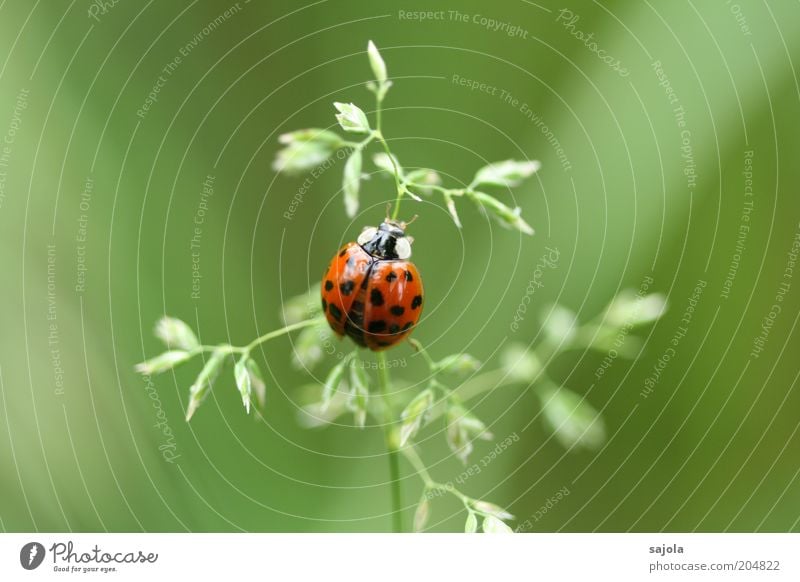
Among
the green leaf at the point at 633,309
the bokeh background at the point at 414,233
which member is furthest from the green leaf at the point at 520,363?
the green leaf at the point at 633,309

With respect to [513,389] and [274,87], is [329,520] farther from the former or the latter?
[274,87]

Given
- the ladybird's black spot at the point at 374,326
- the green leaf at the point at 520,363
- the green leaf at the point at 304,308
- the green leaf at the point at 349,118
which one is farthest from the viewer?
the green leaf at the point at 520,363

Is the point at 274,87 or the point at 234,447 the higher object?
the point at 274,87

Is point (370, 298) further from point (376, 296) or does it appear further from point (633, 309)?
point (633, 309)
